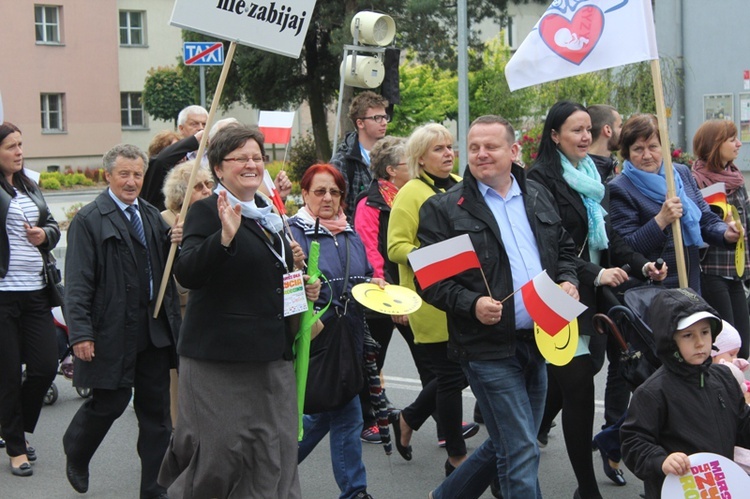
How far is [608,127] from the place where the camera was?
6652 mm

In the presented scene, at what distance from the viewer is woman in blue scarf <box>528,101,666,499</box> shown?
532cm

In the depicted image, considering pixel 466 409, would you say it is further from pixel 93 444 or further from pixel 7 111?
pixel 7 111

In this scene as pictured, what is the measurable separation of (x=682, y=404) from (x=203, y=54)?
11.5 metres

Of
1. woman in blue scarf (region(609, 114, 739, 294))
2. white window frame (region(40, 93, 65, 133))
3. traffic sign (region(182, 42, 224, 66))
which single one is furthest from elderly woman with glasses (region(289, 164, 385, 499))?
white window frame (region(40, 93, 65, 133))

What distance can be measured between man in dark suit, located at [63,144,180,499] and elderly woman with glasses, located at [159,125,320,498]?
1158mm

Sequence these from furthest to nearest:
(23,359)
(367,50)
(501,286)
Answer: (367,50), (23,359), (501,286)

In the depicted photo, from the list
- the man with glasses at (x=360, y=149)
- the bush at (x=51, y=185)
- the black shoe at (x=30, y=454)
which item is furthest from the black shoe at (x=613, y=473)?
the bush at (x=51, y=185)

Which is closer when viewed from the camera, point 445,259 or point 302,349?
point 445,259

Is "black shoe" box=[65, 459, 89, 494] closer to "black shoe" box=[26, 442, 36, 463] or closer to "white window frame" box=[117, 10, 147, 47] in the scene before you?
"black shoe" box=[26, 442, 36, 463]

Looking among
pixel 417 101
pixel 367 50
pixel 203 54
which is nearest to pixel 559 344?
pixel 367 50

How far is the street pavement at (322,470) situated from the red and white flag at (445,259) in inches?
75.6

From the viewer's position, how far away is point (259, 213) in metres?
4.57

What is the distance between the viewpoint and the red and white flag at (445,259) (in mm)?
4547

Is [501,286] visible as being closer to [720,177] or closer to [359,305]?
[359,305]
